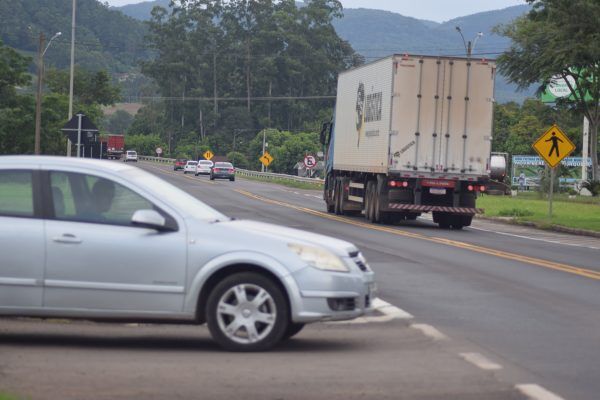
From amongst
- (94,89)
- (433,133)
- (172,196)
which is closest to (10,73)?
(433,133)

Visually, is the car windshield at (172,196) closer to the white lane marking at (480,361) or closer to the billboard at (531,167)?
the white lane marking at (480,361)

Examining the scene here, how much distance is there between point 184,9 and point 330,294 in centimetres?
13460

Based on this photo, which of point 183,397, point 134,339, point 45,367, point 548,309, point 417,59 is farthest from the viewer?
point 417,59

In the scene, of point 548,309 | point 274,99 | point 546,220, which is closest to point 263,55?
point 274,99

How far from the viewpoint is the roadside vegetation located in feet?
115

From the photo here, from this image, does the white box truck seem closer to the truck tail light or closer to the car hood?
the truck tail light

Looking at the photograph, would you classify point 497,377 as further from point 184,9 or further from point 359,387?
point 184,9

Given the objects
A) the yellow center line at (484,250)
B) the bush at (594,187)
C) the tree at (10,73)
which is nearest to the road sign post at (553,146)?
the yellow center line at (484,250)

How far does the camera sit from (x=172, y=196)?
33.3 feet

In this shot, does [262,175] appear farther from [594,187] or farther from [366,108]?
[366,108]

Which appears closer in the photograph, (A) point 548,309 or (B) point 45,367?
(B) point 45,367

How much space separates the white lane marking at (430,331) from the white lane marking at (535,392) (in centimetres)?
239

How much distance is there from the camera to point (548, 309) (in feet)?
44.8

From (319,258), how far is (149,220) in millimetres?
1417
